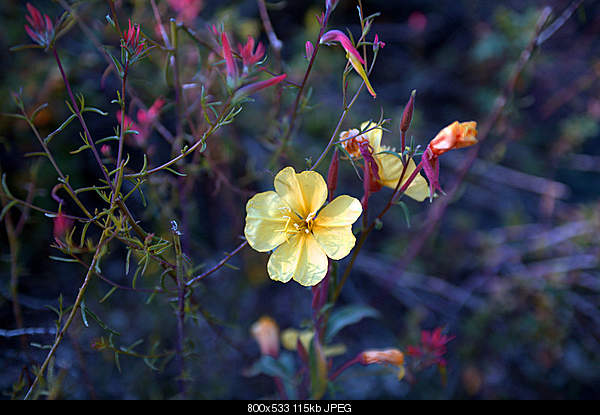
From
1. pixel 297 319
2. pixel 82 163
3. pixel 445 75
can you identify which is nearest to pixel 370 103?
pixel 445 75

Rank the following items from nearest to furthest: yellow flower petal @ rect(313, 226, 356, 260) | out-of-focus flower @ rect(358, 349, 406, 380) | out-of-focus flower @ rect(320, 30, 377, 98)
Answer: out-of-focus flower @ rect(320, 30, 377, 98), yellow flower petal @ rect(313, 226, 356, 260), out-of-focus flower @ rect(358, 349, 406, 380)

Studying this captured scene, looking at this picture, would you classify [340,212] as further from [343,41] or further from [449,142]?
[343,41]

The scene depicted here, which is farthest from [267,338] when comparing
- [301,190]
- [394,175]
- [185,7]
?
[185,7]

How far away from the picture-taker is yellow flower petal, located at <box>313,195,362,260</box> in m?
0.99

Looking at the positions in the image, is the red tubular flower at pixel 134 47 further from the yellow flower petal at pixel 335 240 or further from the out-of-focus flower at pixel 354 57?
the yellow flower petal at pixel 335 240

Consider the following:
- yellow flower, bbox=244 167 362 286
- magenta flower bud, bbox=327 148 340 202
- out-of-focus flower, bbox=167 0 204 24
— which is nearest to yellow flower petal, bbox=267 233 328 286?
yellow flower, bbox=244 167 362 286

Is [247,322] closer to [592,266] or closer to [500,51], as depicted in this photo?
[592,266]

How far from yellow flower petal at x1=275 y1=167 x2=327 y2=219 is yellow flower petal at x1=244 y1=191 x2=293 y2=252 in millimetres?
26

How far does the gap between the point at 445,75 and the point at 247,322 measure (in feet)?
8.36

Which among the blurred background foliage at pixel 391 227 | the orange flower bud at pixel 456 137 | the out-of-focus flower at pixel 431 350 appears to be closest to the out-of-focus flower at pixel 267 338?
the blurred background foliage at pixel 391 227

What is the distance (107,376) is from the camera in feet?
6.43

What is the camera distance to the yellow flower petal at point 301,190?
40.7 inches

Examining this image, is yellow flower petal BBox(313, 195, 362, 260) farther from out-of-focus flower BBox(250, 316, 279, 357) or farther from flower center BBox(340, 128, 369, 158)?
out-of-focus flower BBox(250, 316, 279, 357)

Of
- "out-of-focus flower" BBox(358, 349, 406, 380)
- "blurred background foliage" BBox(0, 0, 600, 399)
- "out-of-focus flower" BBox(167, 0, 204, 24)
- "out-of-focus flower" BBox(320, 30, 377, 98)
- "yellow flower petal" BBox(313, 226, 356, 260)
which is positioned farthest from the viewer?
"blurred background foliage" BBox(0, 0, 600, 399)
